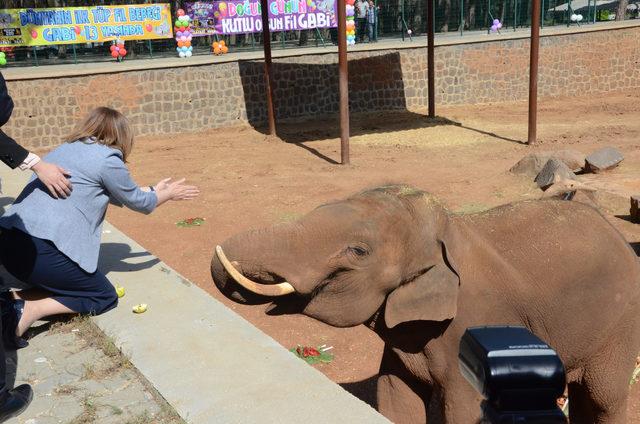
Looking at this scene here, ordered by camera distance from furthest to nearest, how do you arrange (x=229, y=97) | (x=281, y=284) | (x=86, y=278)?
(x=229, y=97) < (x=86, y=278) < (x=281, y=284)

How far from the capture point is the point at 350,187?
1074cm

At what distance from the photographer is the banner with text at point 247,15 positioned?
67.0 feet

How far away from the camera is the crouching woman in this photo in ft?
14.1

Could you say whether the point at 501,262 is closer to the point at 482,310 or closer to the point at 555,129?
the point at 482,310

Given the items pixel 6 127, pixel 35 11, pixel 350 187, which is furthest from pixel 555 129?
pixel 35 11

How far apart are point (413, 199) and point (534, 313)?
0.77 meters

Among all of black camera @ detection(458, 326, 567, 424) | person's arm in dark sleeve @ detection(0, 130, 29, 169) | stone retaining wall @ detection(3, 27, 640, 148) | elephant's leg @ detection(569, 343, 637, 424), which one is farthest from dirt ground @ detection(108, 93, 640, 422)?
black camera @ detection(458, 326, 567, 424)

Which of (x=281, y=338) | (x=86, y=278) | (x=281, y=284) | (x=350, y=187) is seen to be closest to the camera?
(x=281, y=284)

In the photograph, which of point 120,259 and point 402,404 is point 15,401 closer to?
point 402,404

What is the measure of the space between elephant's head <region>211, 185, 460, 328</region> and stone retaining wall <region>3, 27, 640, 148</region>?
42.2 ft

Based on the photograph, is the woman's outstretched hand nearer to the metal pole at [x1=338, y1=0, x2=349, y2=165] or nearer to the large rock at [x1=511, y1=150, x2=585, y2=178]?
the large rock at [x1=511, y1=150, x2=585, y2=178]

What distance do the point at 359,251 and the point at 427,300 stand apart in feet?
1.16

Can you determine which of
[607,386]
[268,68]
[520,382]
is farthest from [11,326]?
[268,68]

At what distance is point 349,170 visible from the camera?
12.1m
